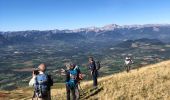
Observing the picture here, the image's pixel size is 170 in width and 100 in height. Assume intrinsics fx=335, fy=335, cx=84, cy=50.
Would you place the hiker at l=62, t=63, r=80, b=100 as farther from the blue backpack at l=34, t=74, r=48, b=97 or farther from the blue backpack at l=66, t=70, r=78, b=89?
the blue backpack at l=34, t=74, r=48, b=97

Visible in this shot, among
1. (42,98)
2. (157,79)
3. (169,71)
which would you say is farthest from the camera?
(169,71)

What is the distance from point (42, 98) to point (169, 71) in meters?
15.4

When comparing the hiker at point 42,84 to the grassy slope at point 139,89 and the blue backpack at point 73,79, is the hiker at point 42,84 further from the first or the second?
the grassy slope at point 139,89

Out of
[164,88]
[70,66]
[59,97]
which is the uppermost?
[70,66]

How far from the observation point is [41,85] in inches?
641

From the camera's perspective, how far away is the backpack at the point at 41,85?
1612 cm

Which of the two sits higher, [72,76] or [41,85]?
[41,85]

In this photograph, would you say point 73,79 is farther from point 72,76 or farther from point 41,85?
point 41,85

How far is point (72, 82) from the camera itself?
74.1ft

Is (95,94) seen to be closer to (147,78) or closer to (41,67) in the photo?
(147,78)

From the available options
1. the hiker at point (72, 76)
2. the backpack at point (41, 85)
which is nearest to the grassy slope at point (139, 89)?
the hiker at point (72, 76)

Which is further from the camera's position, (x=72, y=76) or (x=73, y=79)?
(x=72, y=76)

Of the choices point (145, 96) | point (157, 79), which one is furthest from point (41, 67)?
point (157, 79)

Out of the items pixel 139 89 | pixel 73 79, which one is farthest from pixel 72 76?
pixel 139 89
